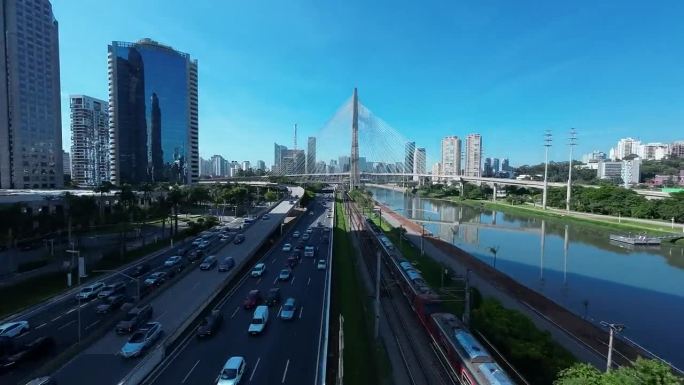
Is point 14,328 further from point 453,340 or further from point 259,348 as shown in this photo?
point 453,340

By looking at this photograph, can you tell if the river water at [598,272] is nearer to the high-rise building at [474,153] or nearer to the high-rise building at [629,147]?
the high-rise building at [474,153]

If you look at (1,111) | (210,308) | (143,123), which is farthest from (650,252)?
(143,123)

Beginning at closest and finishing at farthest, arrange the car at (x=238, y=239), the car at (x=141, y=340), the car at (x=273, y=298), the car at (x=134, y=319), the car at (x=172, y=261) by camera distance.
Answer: the car at (x=141, y=340), the car at (x=134, y=319), the car at (x=273, y=298), the car at (x=172, y=261), the car at (x=238, y=239)

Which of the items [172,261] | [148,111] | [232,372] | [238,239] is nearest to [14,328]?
[232,372]

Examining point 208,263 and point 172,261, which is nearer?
point 208,263

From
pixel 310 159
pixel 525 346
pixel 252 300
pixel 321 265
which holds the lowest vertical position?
pixel 321 265

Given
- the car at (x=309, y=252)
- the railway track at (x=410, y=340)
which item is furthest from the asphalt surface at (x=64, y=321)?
the car at (x=309, y=252)

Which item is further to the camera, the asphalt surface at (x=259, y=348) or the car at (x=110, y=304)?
the car at (x=110, y=304)
